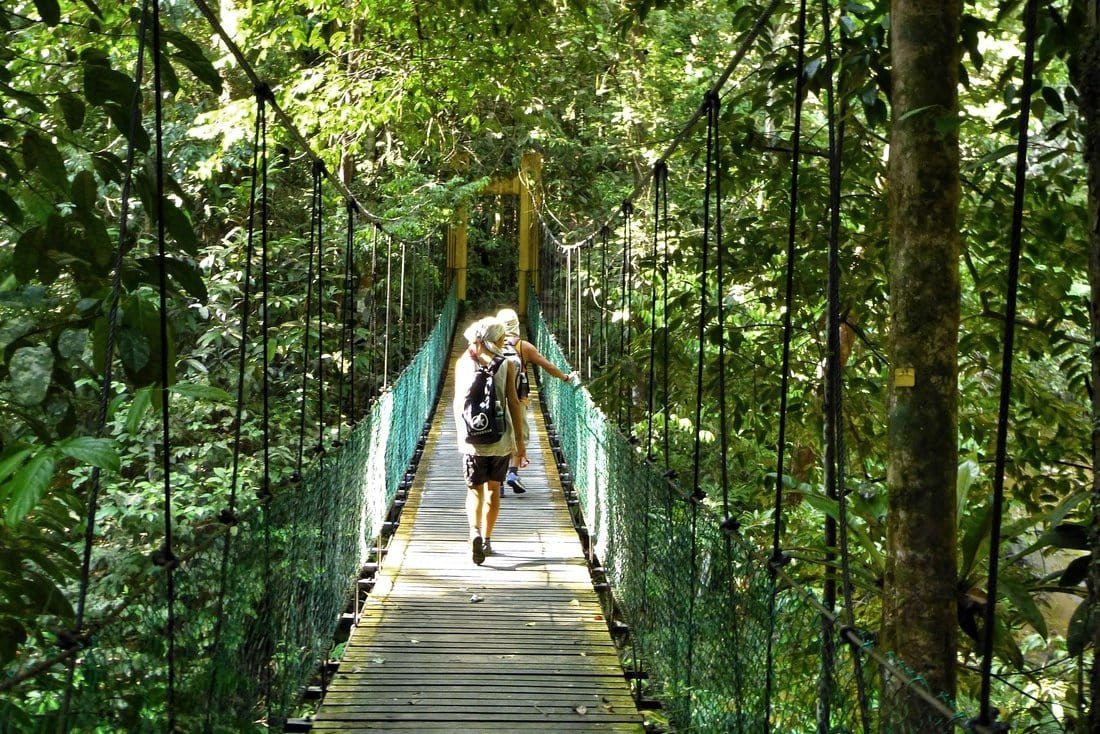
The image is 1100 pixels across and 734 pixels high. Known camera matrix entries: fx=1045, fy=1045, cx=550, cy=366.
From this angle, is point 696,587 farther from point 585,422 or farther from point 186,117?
point 186,117

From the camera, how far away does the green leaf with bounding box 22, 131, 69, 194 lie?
1224 mm

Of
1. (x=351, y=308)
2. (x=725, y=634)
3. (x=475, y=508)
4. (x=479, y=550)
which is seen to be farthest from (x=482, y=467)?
(x=725, y=634)

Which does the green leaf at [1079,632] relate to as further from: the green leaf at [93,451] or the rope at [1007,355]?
the green leaf at [93,451]

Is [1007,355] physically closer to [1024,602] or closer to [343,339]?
[1024,602]

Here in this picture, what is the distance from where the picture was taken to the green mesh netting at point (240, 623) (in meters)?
1.11

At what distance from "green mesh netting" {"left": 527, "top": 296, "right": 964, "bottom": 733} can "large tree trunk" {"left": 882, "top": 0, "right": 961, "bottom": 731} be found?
132 mm

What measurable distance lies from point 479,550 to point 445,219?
3.90 meters

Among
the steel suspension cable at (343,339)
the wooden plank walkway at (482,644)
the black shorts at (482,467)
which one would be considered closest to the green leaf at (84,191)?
the wooden plank walkway at (482,644)

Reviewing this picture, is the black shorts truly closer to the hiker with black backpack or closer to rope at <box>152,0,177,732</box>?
the hiker with black backpack

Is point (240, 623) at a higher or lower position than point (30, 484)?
lower

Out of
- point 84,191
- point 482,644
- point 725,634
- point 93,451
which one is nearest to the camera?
point 93,451

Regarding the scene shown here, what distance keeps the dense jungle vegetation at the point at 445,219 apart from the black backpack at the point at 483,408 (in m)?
0.38

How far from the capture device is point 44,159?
4.02ft

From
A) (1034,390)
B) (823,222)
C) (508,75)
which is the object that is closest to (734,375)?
(823,222)
